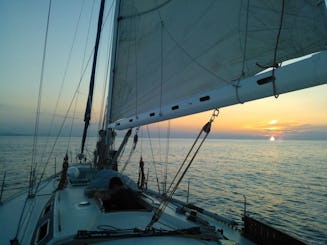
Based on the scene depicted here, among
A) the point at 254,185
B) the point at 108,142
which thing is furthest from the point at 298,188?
the point at 108,142

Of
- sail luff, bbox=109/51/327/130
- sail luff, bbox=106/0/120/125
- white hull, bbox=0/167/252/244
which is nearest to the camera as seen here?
sail luff, bbox=109/51/327/130

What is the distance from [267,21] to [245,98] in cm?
130

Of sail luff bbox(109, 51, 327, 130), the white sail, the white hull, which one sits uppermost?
the white sail

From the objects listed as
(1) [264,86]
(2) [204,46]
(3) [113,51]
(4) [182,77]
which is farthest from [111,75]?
(1) [264,86]

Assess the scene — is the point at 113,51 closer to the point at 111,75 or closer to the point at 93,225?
the point at 111,75

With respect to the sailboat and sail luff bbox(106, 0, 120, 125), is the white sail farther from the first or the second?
sail luff bbox(106, 0, 120, 125)

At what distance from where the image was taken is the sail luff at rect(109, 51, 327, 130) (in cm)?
219

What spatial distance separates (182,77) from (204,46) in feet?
2.86

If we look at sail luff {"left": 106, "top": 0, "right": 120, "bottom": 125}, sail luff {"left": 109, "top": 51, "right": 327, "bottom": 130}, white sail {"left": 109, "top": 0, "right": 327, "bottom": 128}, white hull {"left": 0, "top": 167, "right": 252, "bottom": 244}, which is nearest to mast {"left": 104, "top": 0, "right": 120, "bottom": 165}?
sail luff {"left": 106, "top": 0, "right": 120, "bottom": 125}

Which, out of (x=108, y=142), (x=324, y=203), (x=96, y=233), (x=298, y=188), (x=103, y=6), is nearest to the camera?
(x=96, y=233)

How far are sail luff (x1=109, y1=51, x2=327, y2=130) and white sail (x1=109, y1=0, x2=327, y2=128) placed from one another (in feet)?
0.05

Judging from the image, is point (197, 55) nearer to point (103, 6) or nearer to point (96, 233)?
point (96, 233)

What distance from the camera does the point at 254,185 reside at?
25.7 metres

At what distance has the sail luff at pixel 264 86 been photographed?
7.19 feet
